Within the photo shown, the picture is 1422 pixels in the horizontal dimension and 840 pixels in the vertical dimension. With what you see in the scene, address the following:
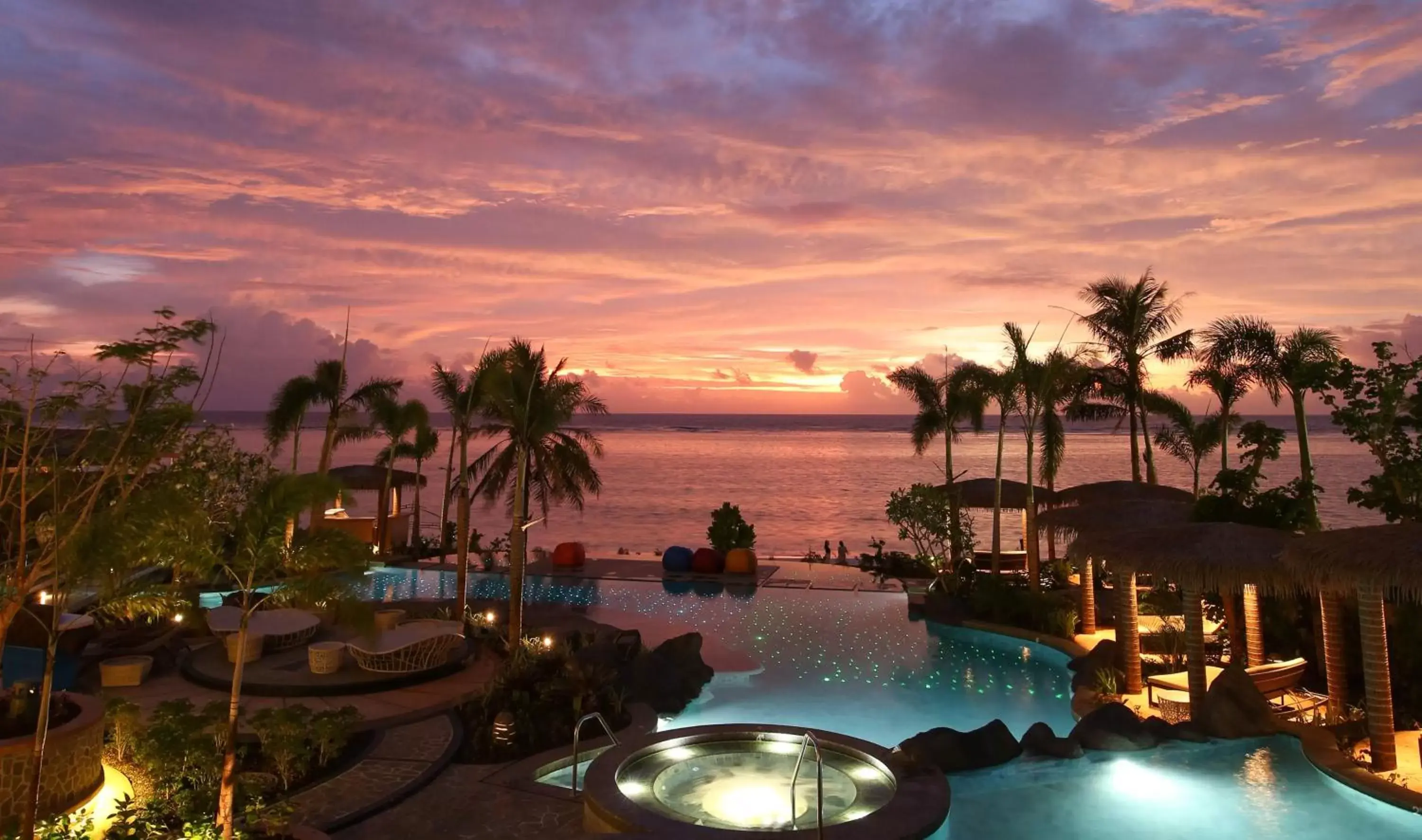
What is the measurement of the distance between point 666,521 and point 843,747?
4224 centimetres

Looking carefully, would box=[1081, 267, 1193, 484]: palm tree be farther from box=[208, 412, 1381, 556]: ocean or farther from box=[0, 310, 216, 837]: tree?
box=[0, 310, 216, 837]: tree

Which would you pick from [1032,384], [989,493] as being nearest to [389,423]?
[989,493]

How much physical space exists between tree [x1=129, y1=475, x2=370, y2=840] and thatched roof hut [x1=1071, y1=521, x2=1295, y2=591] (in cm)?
947

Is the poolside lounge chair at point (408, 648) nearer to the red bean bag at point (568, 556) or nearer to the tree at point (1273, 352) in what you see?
the red bean bag at point (568, 556)

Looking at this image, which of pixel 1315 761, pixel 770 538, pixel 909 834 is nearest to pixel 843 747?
pixel 909 834

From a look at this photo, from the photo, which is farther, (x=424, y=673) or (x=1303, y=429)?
(x=1303, y=429)

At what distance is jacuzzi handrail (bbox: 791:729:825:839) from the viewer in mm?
7111

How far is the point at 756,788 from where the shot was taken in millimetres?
9508

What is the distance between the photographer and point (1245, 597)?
13227 mm

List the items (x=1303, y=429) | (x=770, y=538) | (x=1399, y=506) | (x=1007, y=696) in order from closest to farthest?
1. (x=1399, y=506)
2. (x=1007, y=696)
3. (x=1303, y=429)
4. (x=770, y=538)

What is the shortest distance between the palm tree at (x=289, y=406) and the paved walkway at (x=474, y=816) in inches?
782

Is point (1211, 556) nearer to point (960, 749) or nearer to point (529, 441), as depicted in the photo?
point (960, 749)

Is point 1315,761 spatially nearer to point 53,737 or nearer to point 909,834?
point 909,834

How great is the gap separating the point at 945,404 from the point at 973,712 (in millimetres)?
13615
